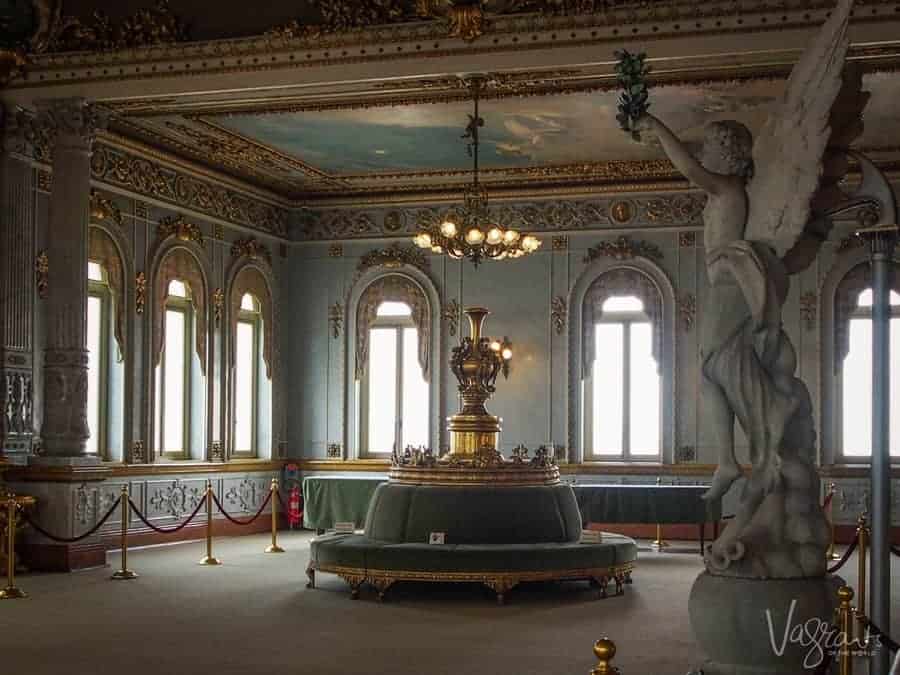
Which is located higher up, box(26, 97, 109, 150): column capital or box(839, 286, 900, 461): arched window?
box(26, 97, 109, 150): column capital

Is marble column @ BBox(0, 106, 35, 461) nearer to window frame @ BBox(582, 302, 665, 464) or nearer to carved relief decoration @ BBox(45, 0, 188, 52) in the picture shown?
carved relief decoration @ BBox(45, 0, 188, 52)

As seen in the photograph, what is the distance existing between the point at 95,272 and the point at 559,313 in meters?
6.06

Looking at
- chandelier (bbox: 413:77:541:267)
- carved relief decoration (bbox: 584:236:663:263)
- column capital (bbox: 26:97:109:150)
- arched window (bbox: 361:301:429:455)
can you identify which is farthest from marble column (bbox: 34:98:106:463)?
carved relief decoration (bbox: 584:236:663:263)

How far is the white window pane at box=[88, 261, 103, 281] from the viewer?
563 inches

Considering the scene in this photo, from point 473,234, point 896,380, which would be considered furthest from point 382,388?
point 896,380

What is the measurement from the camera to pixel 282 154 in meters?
16.1

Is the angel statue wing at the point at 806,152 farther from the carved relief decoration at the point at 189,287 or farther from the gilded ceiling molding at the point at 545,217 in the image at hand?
the gilded ceiling molding at the point at 545,217

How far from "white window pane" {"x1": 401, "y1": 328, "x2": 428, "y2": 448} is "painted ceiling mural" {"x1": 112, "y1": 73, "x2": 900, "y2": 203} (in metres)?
2.16

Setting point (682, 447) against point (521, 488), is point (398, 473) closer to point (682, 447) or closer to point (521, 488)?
point (521, 488)

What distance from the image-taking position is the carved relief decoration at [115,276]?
14391 mm

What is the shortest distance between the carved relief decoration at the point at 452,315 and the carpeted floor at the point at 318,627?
6063 millimetres

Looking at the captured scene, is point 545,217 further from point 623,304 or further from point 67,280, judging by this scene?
point 67,280

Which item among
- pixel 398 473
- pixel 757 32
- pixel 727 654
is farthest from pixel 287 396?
pixel 727 654

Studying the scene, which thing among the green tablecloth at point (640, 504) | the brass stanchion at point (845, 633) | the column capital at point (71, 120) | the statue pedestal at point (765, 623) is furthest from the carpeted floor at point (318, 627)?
the column capital at point (71, 120)
